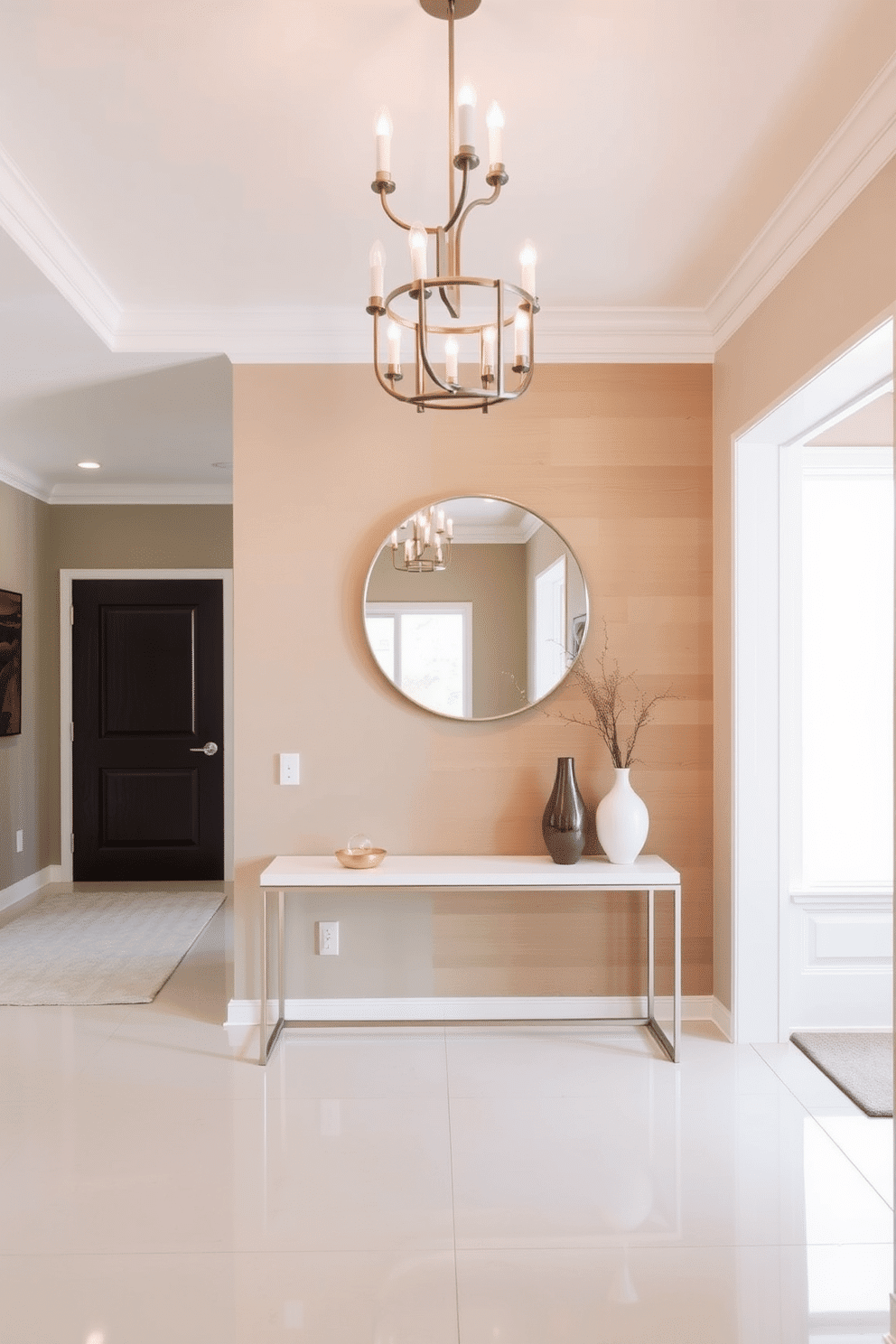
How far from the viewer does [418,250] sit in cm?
192

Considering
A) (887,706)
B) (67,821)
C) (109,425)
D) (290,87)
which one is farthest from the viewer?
(67,821)

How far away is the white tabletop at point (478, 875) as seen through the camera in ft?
10.7

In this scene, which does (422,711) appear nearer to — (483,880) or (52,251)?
(483,880)

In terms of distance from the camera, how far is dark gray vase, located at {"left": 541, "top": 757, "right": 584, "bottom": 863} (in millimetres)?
3455

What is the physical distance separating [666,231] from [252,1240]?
2.90m

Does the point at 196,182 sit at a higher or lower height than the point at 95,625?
higher

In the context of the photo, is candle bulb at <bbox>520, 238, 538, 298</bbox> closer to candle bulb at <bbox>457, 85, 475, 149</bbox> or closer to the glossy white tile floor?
candle bulb at <bbox>457, 85, 475, 149</bbox>

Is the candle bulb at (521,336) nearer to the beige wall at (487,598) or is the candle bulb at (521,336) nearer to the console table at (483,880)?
the beige wall at (487,598)

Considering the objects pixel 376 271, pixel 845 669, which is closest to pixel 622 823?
pixel 845 669

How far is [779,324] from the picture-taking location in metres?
3.01

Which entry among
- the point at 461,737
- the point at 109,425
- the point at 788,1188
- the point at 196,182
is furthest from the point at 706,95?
the point at 109,425

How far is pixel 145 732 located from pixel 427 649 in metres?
3.51

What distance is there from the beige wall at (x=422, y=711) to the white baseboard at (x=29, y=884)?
285 cm

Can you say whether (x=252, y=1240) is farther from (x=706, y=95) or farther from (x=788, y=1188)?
(x=706, y=95)
